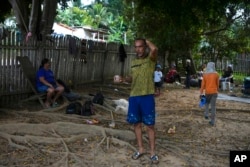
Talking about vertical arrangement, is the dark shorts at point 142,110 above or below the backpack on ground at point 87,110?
above

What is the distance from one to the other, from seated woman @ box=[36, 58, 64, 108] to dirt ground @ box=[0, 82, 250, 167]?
12.0 inches

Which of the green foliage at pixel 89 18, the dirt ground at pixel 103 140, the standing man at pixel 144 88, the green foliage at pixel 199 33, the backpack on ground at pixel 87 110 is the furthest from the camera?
the green foliage at pixel 89 18

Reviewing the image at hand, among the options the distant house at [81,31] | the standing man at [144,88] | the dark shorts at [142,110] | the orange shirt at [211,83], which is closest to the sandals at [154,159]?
the standing man at [144,88]

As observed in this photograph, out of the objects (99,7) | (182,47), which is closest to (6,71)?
(182,47)

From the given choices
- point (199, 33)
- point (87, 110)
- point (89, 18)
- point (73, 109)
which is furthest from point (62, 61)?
point (89, 18)

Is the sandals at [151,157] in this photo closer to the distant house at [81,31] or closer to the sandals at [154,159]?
the sandals at [154,159]

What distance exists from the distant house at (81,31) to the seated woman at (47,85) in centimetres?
3825

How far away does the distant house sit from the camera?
163 feet

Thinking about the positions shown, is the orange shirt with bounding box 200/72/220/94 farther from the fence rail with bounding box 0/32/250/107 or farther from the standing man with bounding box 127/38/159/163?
the fence rail with bounding box 0/32/250/107

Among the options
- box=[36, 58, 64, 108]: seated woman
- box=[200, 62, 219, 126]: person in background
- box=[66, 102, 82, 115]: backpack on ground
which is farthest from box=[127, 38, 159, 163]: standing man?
box=[36, 58, 64, 108]: seated woman

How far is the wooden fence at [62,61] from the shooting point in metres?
9.57

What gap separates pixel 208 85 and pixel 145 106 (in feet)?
12.0

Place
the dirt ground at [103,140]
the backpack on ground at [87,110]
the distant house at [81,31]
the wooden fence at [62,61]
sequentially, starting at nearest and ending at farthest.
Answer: the dirt ground at [103,140], the backpack on ground at [87,110], the wooden fence at [62,61], the distant house at [81,31]

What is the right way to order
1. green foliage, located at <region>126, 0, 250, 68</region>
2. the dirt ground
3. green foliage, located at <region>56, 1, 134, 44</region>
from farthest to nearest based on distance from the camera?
green foliage, located at <region>56, 1, 134, 44</region> < green foliage, located at <region>126, 0, 250, 68</region> < the dirt ground
